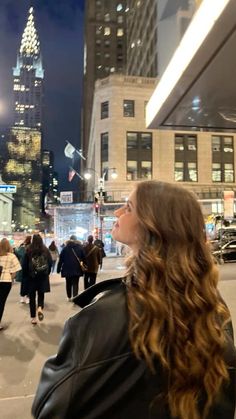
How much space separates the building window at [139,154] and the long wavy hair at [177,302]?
164 ft

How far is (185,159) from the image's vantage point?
173ft

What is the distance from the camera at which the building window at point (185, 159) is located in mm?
52719

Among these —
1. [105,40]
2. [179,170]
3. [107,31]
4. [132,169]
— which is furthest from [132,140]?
[107,31]

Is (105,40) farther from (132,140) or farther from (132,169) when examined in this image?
(132,169)

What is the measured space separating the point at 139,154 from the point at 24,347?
152 feet

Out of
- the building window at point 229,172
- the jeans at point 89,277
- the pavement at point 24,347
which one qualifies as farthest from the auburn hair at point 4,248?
the building window at point 229,172

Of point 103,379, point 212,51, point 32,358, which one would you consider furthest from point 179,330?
point 212,51

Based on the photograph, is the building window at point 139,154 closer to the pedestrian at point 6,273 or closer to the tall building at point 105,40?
the pedestrian at point 6,273

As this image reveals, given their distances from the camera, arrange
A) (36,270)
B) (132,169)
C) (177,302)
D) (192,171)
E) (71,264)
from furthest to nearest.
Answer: (192,171) → (132,169) → (71,264) → (36,270) → (177,302)

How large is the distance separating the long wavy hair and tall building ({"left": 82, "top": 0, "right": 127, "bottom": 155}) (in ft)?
342

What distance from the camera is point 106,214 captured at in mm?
42969

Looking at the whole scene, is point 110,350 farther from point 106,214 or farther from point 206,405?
point 106,214

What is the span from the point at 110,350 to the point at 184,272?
374 mm

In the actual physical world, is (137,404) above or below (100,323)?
below
